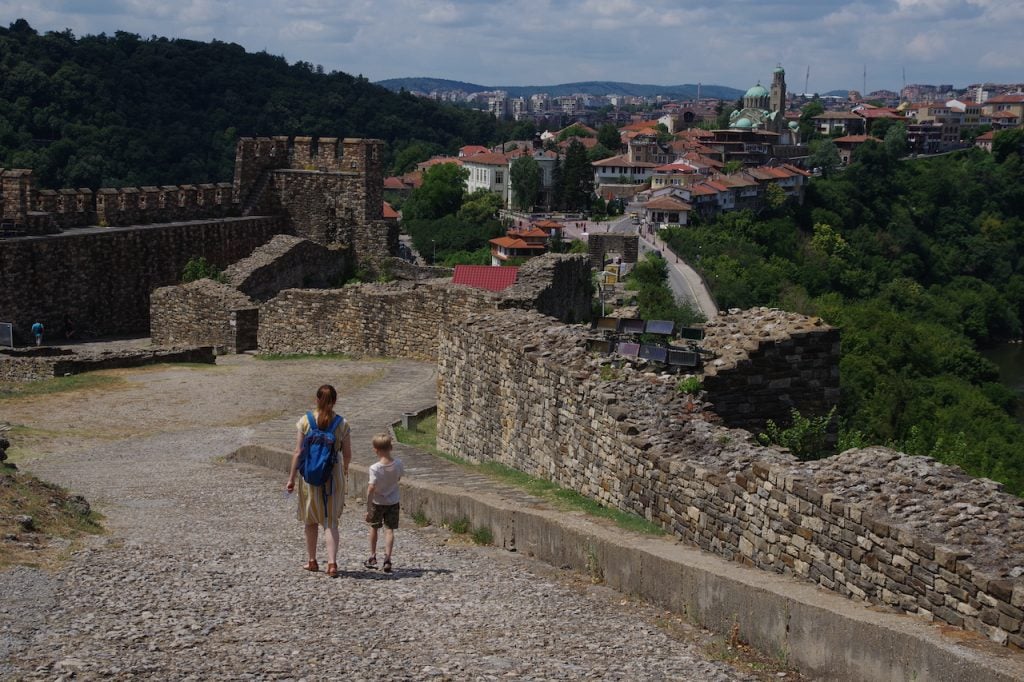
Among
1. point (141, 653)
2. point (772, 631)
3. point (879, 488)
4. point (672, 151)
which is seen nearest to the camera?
point (141, 653)

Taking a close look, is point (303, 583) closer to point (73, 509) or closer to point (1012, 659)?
point (73, 509)

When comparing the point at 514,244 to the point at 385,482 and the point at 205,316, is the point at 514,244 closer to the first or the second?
the point at 205,316

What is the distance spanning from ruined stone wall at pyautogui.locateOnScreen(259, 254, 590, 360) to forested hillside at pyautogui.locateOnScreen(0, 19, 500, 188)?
93.6ft

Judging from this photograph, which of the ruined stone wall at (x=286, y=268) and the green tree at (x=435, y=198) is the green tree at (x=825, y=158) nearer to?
the green tree at (x=435, y=198)

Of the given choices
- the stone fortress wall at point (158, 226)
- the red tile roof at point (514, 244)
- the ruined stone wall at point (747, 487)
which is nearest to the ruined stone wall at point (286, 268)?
the stone fortress wall at point (158, 226)

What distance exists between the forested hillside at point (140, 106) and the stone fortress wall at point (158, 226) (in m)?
22.1

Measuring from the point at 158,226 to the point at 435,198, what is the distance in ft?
291

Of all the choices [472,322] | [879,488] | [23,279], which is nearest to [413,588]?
[879,488]

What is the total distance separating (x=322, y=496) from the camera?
8.45 meters

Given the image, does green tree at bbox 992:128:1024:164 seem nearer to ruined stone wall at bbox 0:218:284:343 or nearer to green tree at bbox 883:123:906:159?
green tree at bbox 883:123:906:159

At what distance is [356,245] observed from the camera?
2727cm

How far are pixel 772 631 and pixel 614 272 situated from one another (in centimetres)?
7216

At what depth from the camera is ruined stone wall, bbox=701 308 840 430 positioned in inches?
428

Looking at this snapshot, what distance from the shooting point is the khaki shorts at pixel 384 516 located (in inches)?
347
